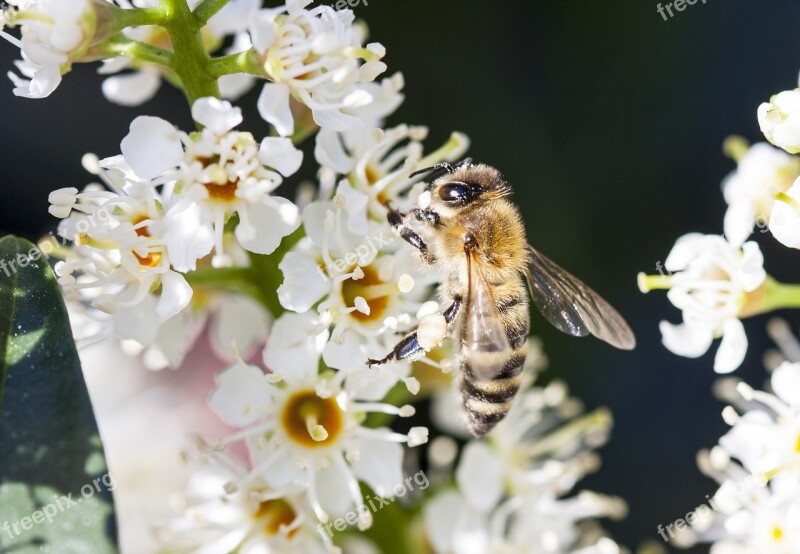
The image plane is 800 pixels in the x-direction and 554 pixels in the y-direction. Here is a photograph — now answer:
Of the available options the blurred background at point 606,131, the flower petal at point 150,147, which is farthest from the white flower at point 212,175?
the blurred background at point 606,131

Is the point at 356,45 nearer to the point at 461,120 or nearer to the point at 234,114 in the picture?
the point at 234,114

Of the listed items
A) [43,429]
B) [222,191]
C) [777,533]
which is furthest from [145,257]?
[777,533]

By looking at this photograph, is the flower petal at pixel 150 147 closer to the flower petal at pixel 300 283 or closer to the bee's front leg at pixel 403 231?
the flower petal at pixel 300 283

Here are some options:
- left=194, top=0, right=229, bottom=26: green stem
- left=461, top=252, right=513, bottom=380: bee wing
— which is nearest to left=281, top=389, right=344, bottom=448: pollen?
left=461, top=252, right=513, bottom=380: bee wing

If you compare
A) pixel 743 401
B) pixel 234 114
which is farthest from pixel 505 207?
pixel 743 401

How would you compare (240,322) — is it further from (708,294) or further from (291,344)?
(708,294)

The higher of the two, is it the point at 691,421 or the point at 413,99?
the point at 413,99
